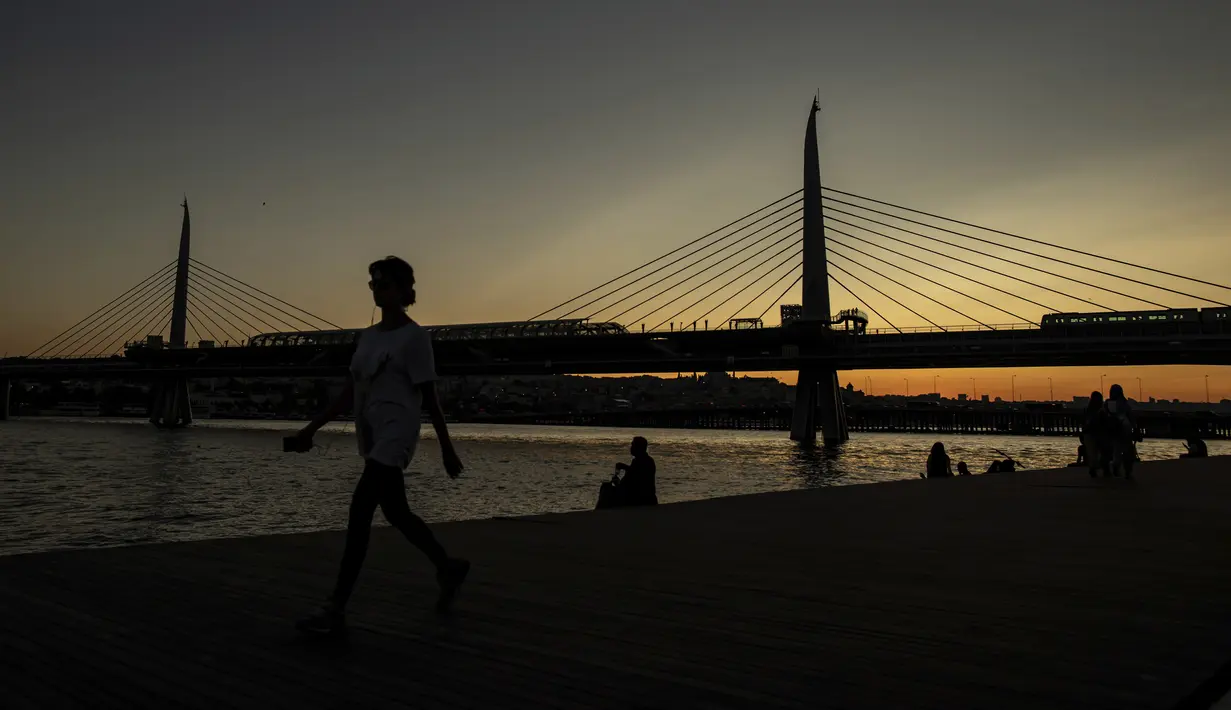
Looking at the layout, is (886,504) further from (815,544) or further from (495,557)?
(495,557)

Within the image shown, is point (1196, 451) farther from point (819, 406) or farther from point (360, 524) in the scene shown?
point (819, 406)

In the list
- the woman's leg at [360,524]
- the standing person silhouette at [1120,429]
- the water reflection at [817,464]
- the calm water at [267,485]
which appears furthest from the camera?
the water reflection at [817,464]

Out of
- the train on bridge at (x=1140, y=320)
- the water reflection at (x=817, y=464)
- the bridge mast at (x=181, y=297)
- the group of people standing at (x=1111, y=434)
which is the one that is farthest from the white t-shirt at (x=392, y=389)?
the bridge mast at (x=181, y=297)

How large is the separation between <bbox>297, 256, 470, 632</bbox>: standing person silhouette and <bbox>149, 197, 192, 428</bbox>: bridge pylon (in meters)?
98.9

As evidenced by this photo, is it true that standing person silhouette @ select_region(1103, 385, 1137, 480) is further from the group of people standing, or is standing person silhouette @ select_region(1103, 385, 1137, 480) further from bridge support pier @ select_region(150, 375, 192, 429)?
bridge support pier @ select_region(150, 375, 192, 429)

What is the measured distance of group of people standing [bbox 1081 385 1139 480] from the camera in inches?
650

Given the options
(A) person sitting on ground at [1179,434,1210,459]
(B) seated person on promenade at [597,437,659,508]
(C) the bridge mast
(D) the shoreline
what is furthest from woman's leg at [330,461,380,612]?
(D) the shoreline

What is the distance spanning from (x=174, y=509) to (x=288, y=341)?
11636 cm

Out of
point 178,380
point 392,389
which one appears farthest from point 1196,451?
point 178,380

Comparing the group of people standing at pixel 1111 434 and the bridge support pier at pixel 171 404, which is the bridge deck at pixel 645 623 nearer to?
the group of people standing at pixel 1111 434

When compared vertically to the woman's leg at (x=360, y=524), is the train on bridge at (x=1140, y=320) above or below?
above

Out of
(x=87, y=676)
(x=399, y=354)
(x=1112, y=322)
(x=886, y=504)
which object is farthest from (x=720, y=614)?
(x=1112, y=322)

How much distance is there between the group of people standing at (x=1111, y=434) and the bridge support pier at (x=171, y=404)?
336 feet

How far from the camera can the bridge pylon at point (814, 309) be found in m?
62.4
